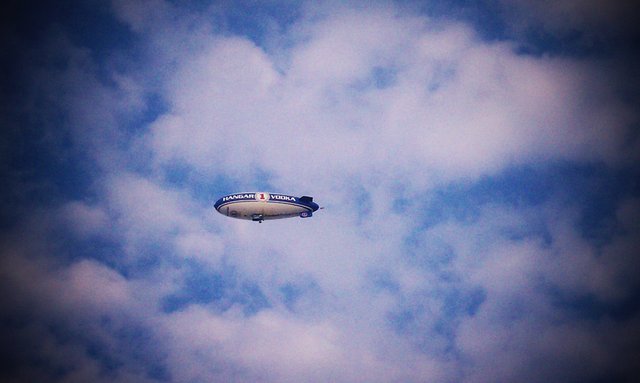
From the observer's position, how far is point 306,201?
351 feet

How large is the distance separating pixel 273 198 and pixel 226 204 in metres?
10.7

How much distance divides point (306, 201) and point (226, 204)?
734 inches

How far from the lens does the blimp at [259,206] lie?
101 metres

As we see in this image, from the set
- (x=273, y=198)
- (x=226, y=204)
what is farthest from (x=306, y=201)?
(x=226, y=204)

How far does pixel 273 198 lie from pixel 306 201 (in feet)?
29.1

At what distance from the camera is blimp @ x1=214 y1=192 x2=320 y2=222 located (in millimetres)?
100625

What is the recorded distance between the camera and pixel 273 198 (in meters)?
102

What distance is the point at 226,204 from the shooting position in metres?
102

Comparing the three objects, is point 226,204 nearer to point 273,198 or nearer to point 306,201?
point 273,198

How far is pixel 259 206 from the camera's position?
10075 centimetres
